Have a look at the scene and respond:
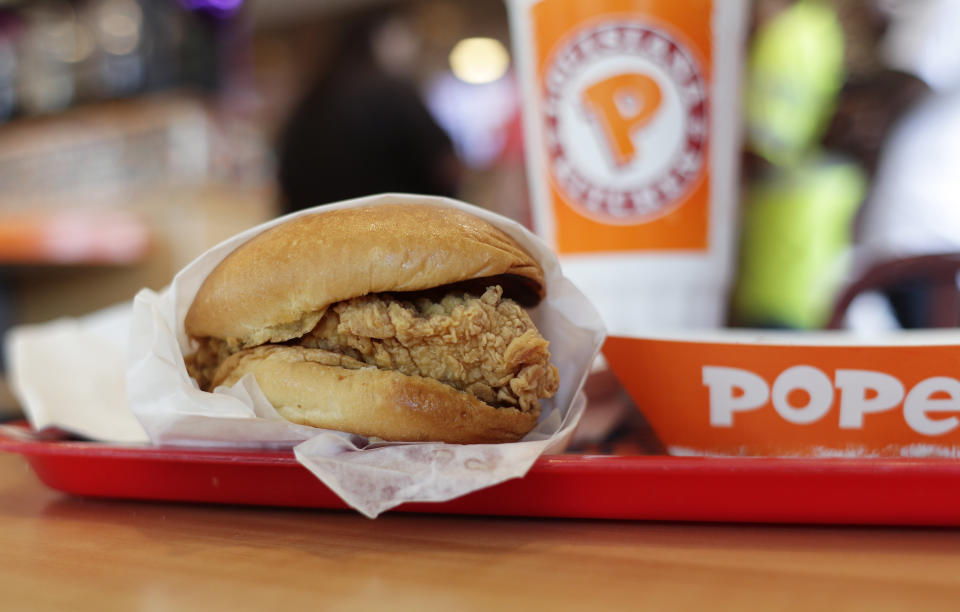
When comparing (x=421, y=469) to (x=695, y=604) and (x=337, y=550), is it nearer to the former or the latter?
(x=337, y=550)

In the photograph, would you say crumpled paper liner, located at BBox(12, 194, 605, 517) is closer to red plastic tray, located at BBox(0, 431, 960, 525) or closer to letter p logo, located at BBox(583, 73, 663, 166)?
red plastic tray, located at BBox(0, 431, 960, 525)

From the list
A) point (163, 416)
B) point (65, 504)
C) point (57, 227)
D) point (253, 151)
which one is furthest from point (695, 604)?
point (253, 151)

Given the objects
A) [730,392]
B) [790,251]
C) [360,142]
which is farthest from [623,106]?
[360,142]

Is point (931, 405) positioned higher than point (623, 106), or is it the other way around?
point (623, 106)

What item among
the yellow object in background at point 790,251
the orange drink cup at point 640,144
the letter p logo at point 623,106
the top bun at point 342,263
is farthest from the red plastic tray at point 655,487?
the yellow object in background at point 790,251

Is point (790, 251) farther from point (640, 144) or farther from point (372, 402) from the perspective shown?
point (372, 402)

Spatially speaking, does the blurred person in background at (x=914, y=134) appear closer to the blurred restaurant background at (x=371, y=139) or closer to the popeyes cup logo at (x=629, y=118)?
the blurred restaurant background at (x=371, y=139)
